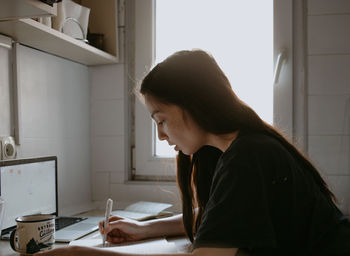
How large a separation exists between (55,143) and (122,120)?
14.2 inches

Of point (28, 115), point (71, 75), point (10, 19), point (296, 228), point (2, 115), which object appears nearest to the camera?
point (296, 228)

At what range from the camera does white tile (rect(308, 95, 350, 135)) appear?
5.43 ft

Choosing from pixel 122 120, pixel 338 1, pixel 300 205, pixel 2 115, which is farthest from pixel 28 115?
pixel 338 1

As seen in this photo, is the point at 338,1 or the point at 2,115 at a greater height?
the point at 338,1

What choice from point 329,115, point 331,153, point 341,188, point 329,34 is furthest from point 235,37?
point 341,188

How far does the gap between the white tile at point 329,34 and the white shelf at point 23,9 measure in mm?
1071

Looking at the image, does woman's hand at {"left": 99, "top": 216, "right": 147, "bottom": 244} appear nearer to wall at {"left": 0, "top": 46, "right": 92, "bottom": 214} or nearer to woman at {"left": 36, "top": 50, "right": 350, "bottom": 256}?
woman at {"left": 36, "top": 50, "right": 350, "bottom": 256}

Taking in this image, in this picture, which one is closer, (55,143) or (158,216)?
(158,216)

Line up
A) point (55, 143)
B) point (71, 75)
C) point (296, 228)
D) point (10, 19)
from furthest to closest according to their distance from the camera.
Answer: point (71, 75)
point (55, 143)
point (10, 19)
point (296, 228)

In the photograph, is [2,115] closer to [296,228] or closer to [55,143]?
[55,143]

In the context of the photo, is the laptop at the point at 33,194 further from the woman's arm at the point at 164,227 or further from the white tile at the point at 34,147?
the woman's arm at the point at 164,227

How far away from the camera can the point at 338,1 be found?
5.45 feet

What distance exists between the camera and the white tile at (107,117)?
6.21ft

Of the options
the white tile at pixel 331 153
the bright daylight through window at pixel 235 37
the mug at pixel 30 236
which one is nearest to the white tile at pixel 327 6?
the bright daylight through window at pixel 235 37
